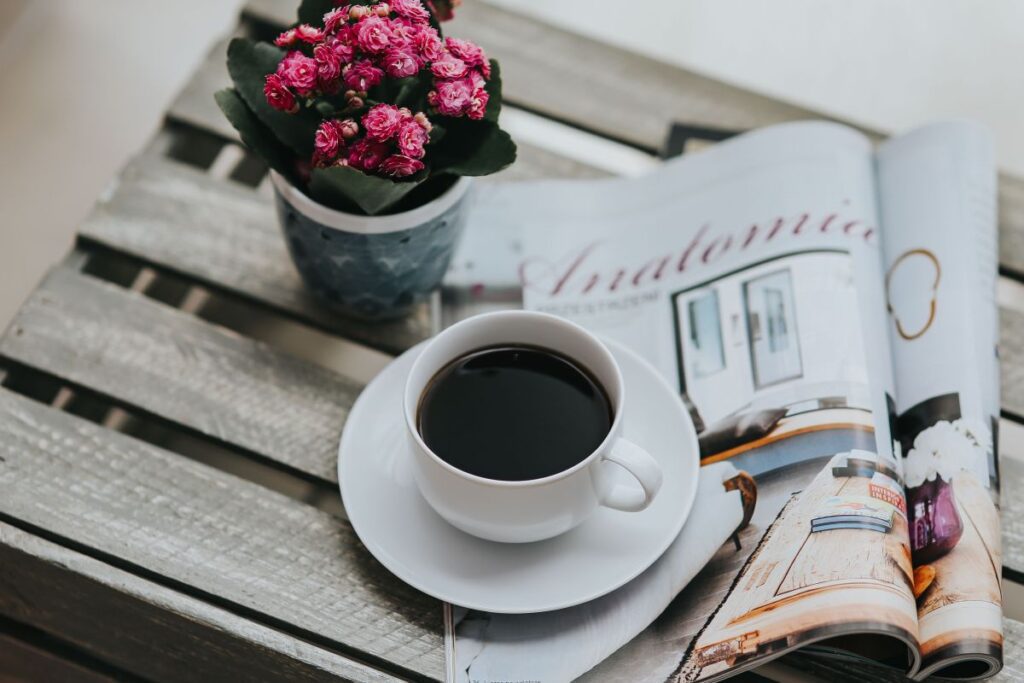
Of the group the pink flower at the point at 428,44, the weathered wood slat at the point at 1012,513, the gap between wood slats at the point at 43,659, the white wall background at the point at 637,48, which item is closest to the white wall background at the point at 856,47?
the white wall background at the point at 637,48

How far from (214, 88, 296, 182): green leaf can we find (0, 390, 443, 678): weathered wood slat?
0.18m

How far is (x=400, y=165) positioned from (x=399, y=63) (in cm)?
5

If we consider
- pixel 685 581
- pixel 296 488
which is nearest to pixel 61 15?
pixel 296 488

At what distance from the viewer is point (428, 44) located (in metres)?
0.53

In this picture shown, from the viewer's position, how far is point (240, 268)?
0.68 m

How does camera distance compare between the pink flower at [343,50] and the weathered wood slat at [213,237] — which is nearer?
the pink flower at [343,50]

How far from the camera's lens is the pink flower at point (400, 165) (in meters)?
0.53

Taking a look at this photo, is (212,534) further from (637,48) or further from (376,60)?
(637,48)

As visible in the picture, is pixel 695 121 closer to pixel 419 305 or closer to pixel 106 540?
pixel 419 305

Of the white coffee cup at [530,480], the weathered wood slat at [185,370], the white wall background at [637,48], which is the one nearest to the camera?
the white coffee cup at [530,480]

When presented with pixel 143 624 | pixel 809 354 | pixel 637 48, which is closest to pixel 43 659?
pixel 143 624

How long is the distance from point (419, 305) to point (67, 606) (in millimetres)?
273

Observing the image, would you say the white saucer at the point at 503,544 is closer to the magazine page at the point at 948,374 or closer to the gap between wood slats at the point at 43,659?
the magazine page at the point at 948,374

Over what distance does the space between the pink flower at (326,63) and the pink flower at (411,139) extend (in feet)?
0.16
